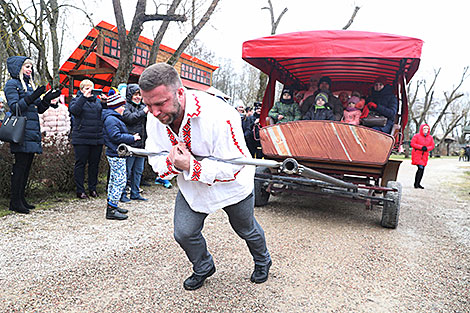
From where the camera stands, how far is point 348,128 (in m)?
4.50

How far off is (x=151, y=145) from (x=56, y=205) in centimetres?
340

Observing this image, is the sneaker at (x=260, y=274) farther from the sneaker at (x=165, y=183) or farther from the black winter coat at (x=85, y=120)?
the sneaker at (x=165, y=183)

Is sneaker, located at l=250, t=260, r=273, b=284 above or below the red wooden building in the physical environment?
below

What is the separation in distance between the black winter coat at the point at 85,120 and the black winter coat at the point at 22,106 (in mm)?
671

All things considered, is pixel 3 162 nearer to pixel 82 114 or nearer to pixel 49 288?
pixel 82 114

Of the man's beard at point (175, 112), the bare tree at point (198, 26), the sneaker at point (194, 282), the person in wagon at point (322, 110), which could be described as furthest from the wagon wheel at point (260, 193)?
the bare tree at point (198, 26)

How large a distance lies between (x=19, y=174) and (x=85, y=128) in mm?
1181

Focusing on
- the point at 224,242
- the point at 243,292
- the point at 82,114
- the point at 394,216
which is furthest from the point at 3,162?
the point at 394,216

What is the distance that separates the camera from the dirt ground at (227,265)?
2.59m

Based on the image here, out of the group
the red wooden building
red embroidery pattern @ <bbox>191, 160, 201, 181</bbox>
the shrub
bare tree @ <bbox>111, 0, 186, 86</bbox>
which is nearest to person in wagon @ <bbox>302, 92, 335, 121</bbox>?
red embroidery pattern @ <bbox>191, 160, 201, 181</bbox>

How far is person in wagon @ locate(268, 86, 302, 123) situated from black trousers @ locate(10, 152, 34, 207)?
399 centimetres

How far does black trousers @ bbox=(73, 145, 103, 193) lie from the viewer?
5328mm

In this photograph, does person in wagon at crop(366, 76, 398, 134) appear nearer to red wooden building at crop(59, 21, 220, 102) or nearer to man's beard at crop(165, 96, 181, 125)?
man's beard at crop(165, 96, 181, 125)

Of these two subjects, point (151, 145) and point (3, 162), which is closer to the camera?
point (151, 145)
